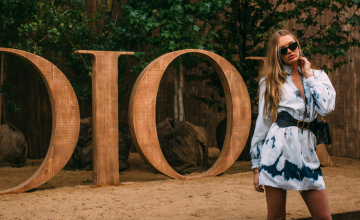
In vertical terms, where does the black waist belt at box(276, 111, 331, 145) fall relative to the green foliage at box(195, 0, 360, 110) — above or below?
below

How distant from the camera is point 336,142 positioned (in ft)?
24.5

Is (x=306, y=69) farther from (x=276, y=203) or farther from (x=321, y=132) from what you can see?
(x=276, y=203)

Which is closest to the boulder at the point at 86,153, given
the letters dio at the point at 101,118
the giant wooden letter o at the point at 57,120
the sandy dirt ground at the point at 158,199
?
the sandy dirt ground at the point at 158,199

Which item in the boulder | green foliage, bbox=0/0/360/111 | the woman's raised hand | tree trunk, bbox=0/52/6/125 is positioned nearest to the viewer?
the woman's raised hand

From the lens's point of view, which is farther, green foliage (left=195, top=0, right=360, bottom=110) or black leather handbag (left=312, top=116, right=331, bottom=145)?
green foliage (left=195, top=0, right=360, bottom=110)

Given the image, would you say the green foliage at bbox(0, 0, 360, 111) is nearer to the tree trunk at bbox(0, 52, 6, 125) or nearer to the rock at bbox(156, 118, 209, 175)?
the tree trunk at bbox(0, 52, 6, 125)

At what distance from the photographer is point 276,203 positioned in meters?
1.82

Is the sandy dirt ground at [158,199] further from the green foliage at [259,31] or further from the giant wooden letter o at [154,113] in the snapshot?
the green foliage at [259,31]

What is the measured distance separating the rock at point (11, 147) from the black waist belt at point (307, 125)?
5.08 meters

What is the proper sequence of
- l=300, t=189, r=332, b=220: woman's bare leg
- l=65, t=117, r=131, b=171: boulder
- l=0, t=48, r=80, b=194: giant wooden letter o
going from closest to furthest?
l=300, t=189, r=332, b=220: woman's bare leg
l=0, t=48, r=80, b=194: giant wooden letter o
l=65, t=117, r=131, b=171: boulder

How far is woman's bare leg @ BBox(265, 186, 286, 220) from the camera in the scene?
5.95 feet

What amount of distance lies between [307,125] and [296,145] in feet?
0.44

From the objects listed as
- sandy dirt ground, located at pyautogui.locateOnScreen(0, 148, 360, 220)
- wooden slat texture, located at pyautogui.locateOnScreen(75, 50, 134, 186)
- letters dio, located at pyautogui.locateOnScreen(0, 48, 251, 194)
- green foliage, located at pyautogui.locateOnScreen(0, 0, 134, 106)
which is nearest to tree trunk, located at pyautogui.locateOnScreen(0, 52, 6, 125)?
green foliage, located at pyautogui.locateOnScreen(0, 0, 134, 106)

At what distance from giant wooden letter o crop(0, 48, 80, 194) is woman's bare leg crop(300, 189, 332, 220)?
3.11 meters
